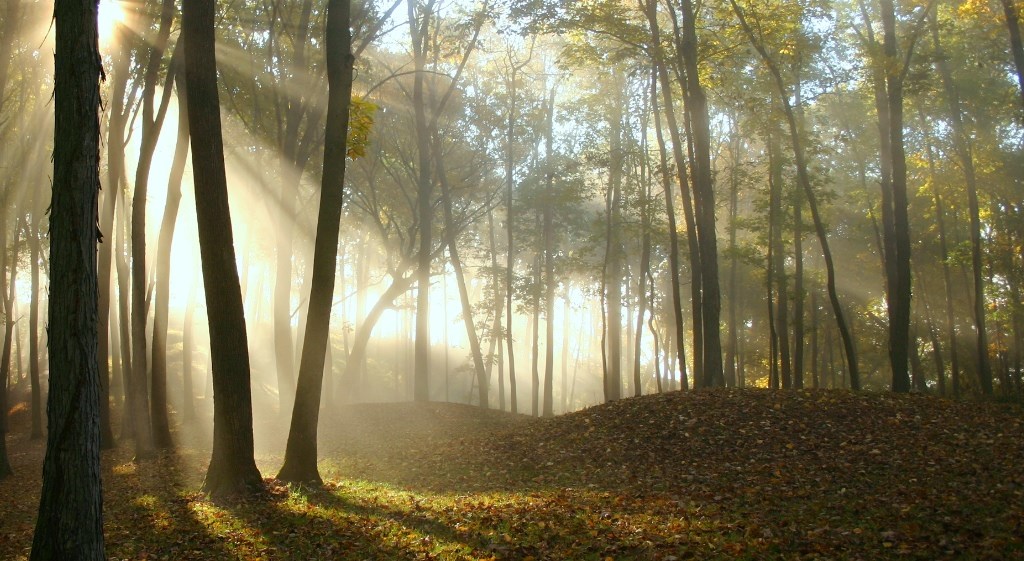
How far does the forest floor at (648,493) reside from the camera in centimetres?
679

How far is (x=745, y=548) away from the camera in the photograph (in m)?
6.44

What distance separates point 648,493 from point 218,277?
6369mm

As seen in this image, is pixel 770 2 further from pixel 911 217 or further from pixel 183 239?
pixel 183 239

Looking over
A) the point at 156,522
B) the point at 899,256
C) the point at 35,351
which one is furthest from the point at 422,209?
the point at 156,522

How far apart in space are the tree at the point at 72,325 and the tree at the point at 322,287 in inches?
183

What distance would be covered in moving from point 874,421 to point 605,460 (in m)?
4.48

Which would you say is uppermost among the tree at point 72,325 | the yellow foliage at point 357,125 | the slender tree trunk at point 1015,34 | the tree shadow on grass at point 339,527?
the slender tree trunk at point 1015,34

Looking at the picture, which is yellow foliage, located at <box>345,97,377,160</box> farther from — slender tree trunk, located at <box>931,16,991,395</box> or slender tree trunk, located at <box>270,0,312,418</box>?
slender tree trunk, located at <box>931,16,991,395</box>

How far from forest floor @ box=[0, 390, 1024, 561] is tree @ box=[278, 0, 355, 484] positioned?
2.00 ft

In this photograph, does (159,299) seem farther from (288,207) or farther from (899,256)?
(899,256)

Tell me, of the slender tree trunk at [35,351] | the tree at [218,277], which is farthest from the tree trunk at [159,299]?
the slender tree trunk at [35,351]

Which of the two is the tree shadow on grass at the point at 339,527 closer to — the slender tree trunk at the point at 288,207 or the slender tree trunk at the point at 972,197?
the slender tree trunk at the point at 288,207

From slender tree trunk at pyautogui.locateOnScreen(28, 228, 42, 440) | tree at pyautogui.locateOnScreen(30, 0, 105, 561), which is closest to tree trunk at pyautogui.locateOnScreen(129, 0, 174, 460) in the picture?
slender tree trunk at pyautogui.locateOnScreen(28, 228, 42, 440)

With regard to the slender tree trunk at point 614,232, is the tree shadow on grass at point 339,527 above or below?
below
